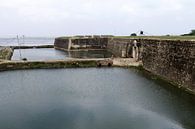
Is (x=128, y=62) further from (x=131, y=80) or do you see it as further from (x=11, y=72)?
(x=11, y=72)

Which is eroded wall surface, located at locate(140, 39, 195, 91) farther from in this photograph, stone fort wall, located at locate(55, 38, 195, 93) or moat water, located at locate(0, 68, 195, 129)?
moat water, located at locate(0, 68, 195, 129)

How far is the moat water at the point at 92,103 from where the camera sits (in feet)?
49.4

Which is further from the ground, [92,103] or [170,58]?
[170,58]

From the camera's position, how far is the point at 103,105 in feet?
59.3

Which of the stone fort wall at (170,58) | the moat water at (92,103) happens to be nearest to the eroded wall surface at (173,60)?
the stone fort wall at (170,58)

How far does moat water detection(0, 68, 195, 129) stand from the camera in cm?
1505

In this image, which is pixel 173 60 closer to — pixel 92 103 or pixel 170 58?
pixel 170 58

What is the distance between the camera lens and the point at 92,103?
60.6 feet

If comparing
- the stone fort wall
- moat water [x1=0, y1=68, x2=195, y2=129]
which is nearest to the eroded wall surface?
the stone fort wall

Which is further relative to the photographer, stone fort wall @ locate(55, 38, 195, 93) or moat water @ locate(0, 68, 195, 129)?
stone fort wall @ locate(55, 38, 195, 93)

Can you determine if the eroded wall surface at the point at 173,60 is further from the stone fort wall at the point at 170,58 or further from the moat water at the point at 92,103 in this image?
the moat water at the point at 92,103

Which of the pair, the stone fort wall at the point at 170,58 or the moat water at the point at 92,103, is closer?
the moat water at the point at 92,103

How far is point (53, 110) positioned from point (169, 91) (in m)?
8.39

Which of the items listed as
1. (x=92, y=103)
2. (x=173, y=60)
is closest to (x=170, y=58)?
(x=173, y=60)
